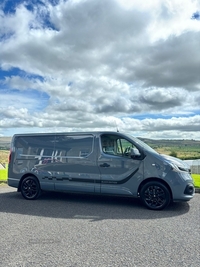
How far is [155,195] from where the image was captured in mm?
6730

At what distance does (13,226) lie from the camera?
529 centimetres

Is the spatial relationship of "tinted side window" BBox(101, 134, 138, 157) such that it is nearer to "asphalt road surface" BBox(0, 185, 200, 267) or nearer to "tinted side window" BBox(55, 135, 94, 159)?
"tinted side window" BBox(55, 135, 94, 159)

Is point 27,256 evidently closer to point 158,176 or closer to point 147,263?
point 147,263

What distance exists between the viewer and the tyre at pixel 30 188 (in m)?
8.09

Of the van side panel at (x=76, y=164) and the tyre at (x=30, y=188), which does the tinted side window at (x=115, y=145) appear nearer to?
the van side panel at (x=76, y=164)

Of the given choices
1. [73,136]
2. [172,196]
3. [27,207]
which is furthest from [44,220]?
[172,196]

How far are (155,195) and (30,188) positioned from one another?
155 inches

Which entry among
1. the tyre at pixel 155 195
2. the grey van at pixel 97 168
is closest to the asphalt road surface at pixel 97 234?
the tyre at pixel 155 195

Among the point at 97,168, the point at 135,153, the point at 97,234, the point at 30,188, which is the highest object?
the point at 135,153

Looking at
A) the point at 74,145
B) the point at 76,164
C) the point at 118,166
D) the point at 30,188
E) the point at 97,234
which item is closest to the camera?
the point at 97,234

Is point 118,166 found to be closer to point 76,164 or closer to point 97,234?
point 76,164

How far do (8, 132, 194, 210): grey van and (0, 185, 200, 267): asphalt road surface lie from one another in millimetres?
472

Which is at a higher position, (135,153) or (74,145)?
(74,145)

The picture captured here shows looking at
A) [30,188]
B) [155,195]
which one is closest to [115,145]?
[155,195]
